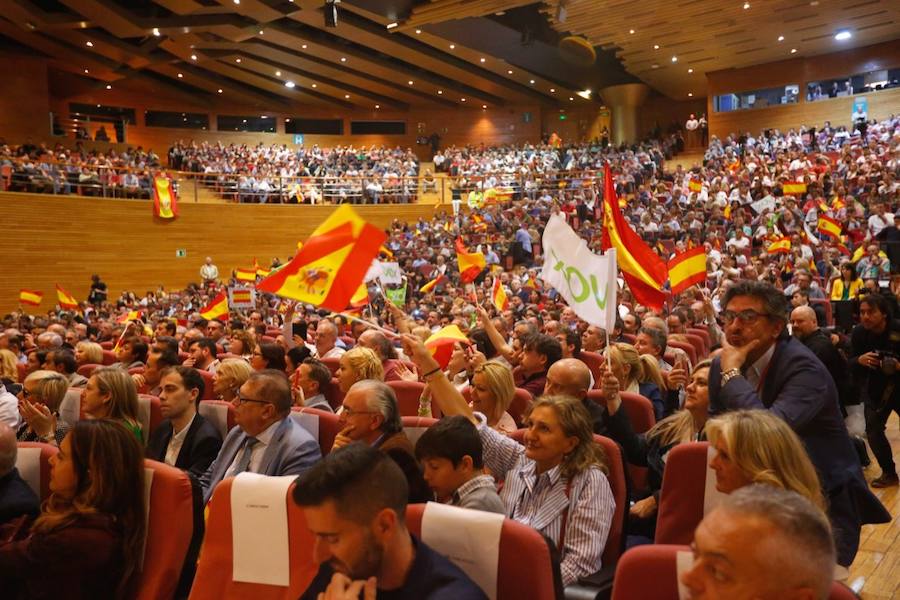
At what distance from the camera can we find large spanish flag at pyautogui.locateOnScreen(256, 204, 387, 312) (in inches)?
181

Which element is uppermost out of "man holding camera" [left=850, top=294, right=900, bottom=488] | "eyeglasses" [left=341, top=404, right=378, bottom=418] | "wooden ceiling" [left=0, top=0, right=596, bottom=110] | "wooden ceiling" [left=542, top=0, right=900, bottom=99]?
"wooden ceiling" [left=0, top=0, right=596, bottom=110]

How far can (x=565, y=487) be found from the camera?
8.66 feet

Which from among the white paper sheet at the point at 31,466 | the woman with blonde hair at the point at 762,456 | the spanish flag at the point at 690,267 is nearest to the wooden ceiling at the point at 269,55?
the spanish flag at the point at 690,267

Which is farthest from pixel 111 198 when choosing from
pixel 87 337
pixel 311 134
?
pixel 311 134

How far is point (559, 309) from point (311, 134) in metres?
23.3

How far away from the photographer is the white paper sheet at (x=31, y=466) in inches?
118

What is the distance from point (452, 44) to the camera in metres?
22.9

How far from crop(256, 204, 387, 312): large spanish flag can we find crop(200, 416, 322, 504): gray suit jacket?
1285 mm

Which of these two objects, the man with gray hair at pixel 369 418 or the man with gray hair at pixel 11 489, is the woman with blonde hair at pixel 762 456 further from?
the man with gray hair at pixel 11 489

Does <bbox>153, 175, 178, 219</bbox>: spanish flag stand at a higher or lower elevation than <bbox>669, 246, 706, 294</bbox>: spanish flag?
higher

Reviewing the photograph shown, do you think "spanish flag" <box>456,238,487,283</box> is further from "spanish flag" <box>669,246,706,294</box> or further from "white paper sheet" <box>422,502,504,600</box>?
"white paper sheet" <box>422,502,504,600</box>

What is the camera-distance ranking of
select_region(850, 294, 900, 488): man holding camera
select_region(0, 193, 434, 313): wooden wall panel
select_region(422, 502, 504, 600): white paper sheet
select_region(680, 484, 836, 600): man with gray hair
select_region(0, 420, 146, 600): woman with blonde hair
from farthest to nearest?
1. select_region(0, 193, 434, 313): wooden wall panel
2. select_region(850, 294, 900, 488): man holding camera
3. select_region(0, 420, 146, 600): woman with blonde hair
4. select_region(422, 502, 504, 600): white paper sheet
5. select_region(680, 484, 836, 600): man with gray hair

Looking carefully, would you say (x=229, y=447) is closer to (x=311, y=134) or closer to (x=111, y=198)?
(x=111, y=198)

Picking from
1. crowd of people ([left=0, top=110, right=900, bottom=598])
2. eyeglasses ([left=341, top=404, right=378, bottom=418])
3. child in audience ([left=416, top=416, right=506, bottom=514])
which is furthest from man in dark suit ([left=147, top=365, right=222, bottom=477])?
child in audience ([left=416, top=416, right=506, bottom=514])
